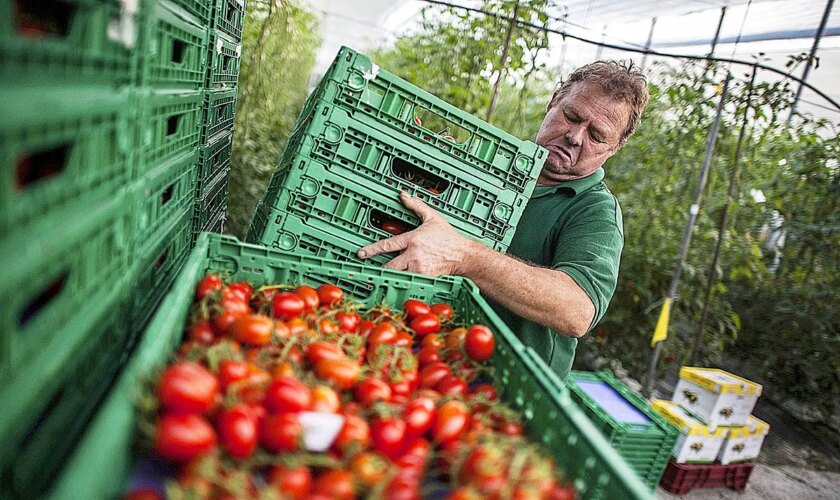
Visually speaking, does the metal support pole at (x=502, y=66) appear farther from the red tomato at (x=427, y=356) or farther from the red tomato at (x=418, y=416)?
the red tomato at (x=418, y=416)

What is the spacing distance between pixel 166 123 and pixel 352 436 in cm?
111

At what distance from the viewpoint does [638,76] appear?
2.73 metres

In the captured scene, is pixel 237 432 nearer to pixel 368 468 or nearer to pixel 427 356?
pixel 368 468

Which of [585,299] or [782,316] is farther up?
[585,299]

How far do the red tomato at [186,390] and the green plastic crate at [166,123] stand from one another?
0.60 m

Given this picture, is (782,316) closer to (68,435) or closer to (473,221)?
(473,221)

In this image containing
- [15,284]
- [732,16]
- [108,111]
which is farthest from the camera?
[732,16]

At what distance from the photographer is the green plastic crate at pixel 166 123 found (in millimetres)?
1254

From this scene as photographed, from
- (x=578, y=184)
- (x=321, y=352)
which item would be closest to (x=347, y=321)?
(x=321, y=352)

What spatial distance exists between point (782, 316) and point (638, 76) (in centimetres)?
395

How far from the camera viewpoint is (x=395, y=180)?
2062 millimetres

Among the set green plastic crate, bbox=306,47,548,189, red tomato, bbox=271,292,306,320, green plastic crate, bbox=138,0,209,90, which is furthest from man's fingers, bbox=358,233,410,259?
green plastic crate, bbox=138,0,209,90

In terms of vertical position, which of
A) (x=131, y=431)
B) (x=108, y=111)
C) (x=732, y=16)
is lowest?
(x=131, y=431)

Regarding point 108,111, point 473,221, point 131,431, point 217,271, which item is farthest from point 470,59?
point 131,431
